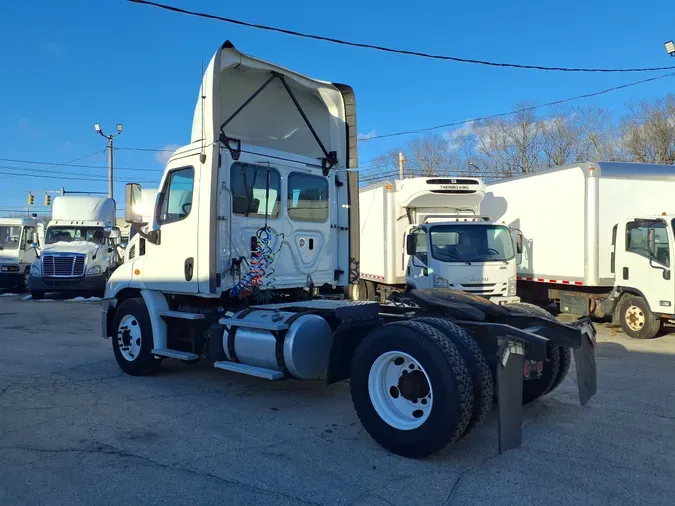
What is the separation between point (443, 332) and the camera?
466 cm

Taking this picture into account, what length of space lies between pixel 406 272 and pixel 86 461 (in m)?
9.14

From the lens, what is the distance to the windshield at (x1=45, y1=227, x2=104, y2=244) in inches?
807

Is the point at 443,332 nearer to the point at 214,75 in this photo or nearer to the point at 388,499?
the point at 388,499

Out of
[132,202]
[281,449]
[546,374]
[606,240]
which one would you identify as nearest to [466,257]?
[606,240]

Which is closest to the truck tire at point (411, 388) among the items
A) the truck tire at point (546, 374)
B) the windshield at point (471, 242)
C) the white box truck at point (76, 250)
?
the truck tire at point (546, 374)

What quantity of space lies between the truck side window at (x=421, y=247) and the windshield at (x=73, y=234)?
13071 millimetres

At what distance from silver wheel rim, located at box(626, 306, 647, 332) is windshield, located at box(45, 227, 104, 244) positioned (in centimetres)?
1703

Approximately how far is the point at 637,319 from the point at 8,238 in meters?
22.6

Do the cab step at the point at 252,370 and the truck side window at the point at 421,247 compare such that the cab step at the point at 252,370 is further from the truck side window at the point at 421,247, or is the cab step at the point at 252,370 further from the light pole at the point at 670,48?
the light pole at the point at 670,48

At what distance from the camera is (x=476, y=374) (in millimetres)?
4422

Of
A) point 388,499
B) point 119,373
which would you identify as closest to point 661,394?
point 388,499

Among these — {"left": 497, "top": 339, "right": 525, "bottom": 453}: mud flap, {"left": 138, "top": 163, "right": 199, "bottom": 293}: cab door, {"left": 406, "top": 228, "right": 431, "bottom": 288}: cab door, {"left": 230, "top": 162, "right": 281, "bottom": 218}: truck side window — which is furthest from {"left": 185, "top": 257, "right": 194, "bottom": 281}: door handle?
{"left": 406, "top": 228, "right": 431, "bottom": 288}: cab door

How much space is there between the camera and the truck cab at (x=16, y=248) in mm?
22734

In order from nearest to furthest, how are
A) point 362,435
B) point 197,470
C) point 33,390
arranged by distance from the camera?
point 197,470
point 362,435
point 33,390
